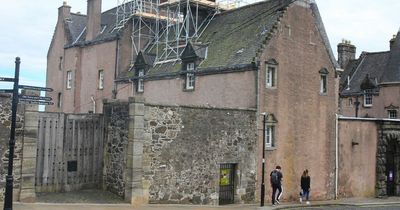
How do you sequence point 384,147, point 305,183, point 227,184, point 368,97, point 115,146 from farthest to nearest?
point 368,97, point 384,147, point 305,183, point 227,184, point 115,146

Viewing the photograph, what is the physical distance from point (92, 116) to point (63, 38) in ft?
71.2

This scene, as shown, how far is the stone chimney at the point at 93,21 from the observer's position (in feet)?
124

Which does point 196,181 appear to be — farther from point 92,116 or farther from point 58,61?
point 58,61

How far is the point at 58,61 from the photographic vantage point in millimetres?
42531

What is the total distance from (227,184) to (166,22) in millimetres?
16161

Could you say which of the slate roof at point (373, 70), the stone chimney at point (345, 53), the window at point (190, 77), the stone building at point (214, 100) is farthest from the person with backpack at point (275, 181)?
the stone chimney at point (345, 53)

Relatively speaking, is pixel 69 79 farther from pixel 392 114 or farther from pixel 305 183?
pixel 392 114

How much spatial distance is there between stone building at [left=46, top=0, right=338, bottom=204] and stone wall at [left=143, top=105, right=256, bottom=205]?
40 millimetres

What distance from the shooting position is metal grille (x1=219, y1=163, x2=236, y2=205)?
76.7 ft

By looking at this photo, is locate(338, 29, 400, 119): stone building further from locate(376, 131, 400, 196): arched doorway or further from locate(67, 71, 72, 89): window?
locate(67, 71, 72, 89): window

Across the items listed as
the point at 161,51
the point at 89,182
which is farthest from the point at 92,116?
the point at 161,51

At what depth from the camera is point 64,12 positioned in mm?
41844

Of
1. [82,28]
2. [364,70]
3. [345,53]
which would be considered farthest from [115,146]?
[345,53]

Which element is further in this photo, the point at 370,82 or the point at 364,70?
the point at 364,70
